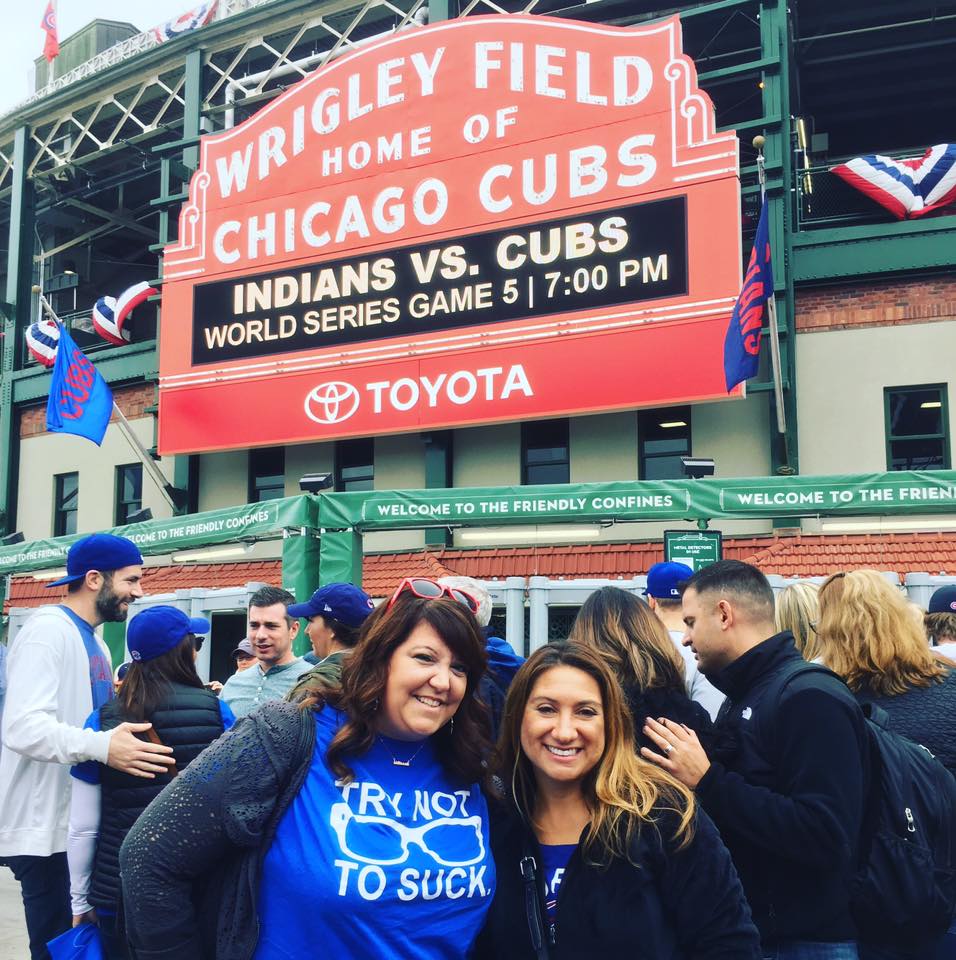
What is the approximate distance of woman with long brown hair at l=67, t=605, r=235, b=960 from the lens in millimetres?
3596

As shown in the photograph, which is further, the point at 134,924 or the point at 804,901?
the point at 804,901

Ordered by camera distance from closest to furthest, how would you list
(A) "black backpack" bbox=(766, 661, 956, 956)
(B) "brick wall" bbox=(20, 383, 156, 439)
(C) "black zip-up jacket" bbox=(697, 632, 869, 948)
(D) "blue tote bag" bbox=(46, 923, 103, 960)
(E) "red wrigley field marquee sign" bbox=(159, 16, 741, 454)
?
(C) "black zip-up jacket" bbox=(697, 632, 869, 948), (A) "black backpack" bbox=(766, 661, 956, 956), (D) "blue tote bag" bbox=(46, 923, 103, 960), (E) "red wrigley field marquee sign" bbox=(159, 16, 741, 454), (B) "brick wall" bbox=(20, 383, 156, 439)

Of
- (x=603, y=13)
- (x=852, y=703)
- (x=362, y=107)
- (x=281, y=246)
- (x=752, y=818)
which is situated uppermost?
(x=603, y=13)

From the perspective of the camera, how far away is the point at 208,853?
2213mm

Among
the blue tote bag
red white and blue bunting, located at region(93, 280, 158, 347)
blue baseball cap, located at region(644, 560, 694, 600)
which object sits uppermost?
red white and blue bunting, located at region(93, 280, 158, 347)

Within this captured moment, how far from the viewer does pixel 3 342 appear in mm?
23688

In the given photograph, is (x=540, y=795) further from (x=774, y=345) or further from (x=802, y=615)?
(x=774, y=345)

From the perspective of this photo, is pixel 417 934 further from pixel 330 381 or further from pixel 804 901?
pixel 330 381

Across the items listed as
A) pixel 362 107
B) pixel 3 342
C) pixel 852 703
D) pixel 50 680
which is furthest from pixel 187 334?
pixel 852 703

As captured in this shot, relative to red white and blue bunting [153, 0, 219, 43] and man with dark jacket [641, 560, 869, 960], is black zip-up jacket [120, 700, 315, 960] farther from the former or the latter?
red white and blue bunting [153, 0, 219, 43]

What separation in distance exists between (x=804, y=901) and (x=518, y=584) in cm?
874

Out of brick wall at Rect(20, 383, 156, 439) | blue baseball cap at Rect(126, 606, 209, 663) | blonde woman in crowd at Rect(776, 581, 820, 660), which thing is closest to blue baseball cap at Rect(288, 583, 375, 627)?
blue baseball cap at Rect(126, 606, 209, 663)

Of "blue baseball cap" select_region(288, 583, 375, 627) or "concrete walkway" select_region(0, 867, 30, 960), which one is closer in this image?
"blue baseball cap" select_region(288, 583, 375, 627)

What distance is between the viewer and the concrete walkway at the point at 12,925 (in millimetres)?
6178
